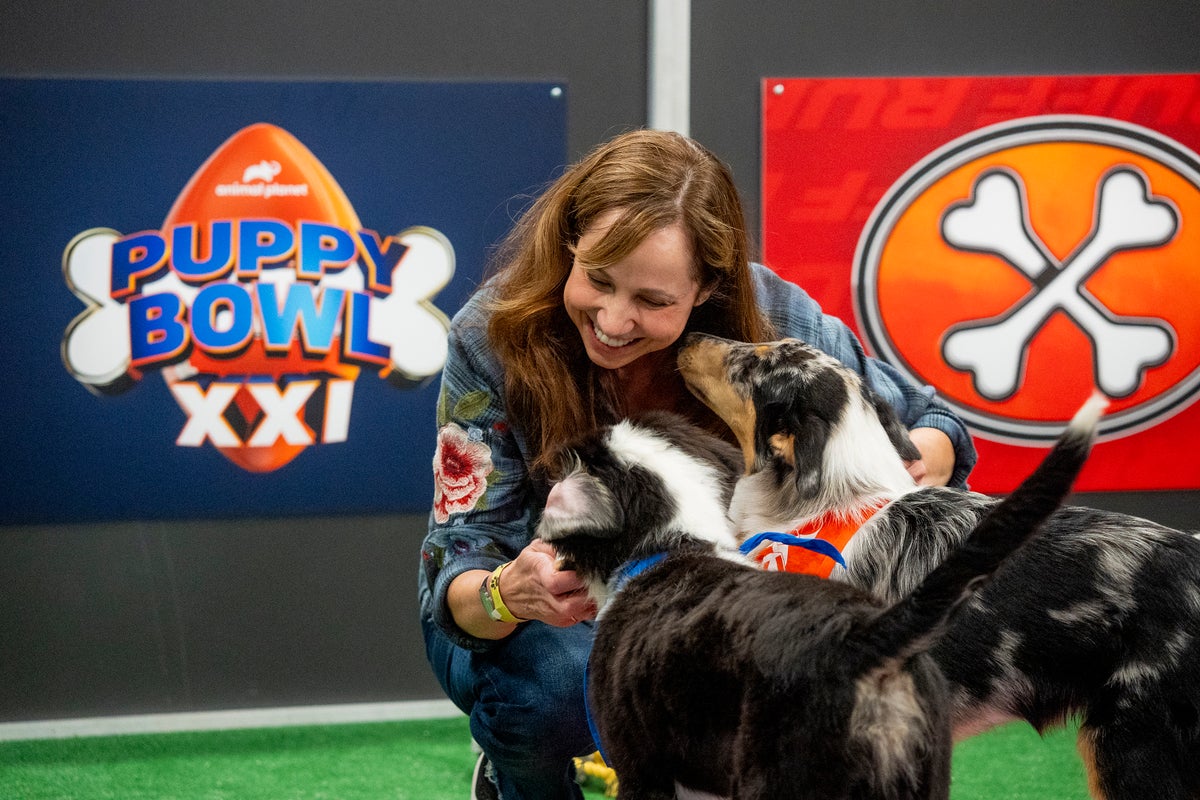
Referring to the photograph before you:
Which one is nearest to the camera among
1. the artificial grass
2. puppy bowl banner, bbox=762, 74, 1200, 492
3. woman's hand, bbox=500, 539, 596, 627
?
woman's hand, bbox=500, 539, 596, 627

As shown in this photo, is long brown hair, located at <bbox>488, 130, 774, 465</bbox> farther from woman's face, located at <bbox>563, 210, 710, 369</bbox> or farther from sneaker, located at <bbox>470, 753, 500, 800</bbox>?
sneaker, located at <bbox>470, 753, 500, 800</bbox>

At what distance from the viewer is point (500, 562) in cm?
224

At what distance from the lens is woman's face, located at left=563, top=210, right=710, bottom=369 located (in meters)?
2.00

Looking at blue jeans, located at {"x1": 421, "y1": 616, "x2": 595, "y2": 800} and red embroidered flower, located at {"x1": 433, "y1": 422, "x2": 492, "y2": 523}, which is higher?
red embroidered flower, located at {"x1": 433, "y1": 422, "x2": 492, "y2": 523}

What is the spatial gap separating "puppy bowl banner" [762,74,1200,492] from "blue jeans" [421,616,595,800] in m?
1.67

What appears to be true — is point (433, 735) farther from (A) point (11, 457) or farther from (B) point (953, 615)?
(B) point (953, 615)

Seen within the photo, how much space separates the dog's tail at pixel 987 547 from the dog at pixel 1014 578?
1.48ft

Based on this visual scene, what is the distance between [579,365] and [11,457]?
196cm

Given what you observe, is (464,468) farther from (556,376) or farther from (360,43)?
(360,43)

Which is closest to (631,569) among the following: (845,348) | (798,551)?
(798,551)

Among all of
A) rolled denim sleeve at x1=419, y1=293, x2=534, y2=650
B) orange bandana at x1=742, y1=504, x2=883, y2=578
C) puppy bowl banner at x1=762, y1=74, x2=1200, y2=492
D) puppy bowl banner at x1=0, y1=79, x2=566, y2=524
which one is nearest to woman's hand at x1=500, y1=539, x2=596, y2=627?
orange bandana at x1=742, y1=504, x2=883, y2=578

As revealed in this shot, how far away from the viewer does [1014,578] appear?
189 centimetres

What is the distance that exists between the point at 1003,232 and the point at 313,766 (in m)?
2.58

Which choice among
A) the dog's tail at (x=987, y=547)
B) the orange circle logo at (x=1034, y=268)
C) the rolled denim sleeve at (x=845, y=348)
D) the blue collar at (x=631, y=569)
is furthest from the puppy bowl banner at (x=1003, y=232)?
the dog's tail at (x=987, y=547)
